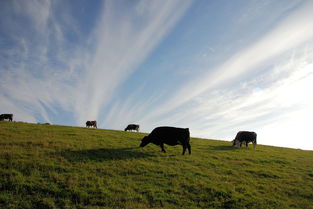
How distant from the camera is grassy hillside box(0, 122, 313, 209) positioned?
8.53m

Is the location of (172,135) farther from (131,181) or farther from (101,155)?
(131,181)

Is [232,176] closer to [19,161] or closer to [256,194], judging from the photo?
[256,194]

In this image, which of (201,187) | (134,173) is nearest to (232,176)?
(201,187)

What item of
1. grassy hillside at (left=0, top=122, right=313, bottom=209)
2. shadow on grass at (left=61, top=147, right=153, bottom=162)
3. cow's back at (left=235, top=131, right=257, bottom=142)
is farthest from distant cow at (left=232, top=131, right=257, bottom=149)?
shadow on grass at (left=61, top=147, right=153, bottom=162)

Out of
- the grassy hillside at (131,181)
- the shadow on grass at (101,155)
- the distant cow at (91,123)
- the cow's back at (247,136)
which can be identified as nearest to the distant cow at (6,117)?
the distant cow at (91,123)

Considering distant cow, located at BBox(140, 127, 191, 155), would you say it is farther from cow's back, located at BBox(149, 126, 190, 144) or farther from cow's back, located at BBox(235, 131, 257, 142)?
cow's back, located at BBox(235, 131, 257, 142)

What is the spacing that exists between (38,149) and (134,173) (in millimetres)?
7224

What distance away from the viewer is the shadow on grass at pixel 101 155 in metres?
13.3

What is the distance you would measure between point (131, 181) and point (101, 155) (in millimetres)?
4653

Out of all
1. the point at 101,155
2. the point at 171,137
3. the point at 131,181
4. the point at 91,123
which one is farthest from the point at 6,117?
the point at 131,181

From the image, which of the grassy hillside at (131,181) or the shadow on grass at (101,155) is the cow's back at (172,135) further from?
the shadow on grass at (101,155)

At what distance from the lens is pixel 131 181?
10562mm

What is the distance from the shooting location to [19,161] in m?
11.4

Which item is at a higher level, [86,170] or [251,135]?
[251,135]
